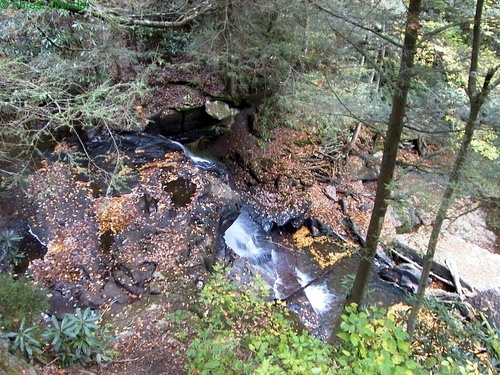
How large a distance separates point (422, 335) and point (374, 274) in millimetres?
4585

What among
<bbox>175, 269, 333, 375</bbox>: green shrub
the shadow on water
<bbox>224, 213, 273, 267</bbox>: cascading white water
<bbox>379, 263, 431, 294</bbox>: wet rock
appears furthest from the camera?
<bbox>224, 213, 273, 267</bbox>: cascading white water

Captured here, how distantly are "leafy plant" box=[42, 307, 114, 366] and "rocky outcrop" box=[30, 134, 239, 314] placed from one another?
1514mm

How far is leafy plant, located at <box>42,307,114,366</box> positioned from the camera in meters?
4.49

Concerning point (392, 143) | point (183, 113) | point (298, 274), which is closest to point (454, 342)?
point (392, 143)

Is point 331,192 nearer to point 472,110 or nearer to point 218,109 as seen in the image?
point 218,109

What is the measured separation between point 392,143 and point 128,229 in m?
6.24

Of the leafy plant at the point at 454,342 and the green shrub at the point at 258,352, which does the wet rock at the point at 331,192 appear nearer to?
the leafy plant at the point at 454,342

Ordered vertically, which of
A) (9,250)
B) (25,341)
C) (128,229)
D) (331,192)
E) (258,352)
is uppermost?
(258,352)

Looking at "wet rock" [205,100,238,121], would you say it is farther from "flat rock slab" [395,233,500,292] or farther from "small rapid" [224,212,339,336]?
"flat rock slab" [395,233,500,292]

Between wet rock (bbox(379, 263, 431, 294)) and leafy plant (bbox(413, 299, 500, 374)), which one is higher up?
leafy plant (bbox(413, 299, 500, 374))

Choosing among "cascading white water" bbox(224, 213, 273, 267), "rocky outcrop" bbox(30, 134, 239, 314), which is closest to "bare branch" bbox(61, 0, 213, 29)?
"rocky outcrop" bbox(30, 134, 239, 314)

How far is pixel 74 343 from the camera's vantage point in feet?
15.0

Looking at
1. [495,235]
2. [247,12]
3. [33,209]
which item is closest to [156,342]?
[33,209]

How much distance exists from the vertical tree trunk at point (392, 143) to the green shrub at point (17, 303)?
5.19 meters
